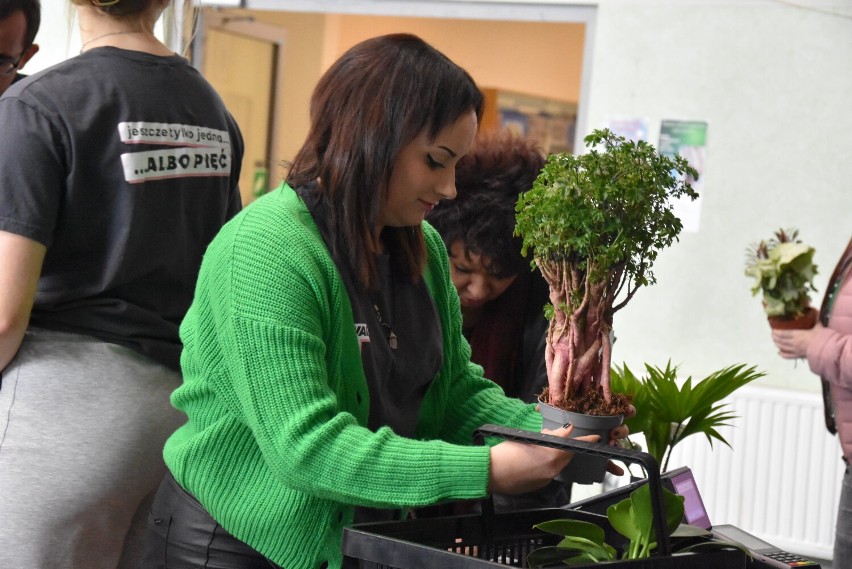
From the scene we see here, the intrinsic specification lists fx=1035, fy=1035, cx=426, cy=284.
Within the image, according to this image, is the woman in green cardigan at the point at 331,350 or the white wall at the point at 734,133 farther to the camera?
the white wall at the point at 734,133

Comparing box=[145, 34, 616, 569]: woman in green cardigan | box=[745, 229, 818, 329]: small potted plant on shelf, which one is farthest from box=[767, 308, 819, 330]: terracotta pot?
box=[145, 34, 616, 569]: woman in green cardigan

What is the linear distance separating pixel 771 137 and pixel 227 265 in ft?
9.77

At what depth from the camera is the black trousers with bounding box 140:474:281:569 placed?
52.6 inches

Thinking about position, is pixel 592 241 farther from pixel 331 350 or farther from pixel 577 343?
pixel 331 350

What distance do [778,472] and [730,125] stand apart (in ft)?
4.17

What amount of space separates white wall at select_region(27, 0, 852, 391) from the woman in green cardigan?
259 cm

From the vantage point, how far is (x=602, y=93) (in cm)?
393

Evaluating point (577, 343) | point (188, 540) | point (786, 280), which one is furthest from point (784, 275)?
point (188, 540)

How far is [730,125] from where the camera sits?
12.4ft

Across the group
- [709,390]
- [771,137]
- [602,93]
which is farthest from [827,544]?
[709,390]

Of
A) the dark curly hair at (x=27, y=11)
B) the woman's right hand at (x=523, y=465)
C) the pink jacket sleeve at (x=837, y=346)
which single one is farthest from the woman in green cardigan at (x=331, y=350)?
the pink jacket sleeve at (x=837, y=346)

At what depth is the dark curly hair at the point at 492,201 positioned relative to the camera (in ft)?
6.52

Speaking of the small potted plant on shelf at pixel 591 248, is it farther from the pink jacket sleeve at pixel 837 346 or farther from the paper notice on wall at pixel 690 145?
the paper notice on wall at pixel 690 145

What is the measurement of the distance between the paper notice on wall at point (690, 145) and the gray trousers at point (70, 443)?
262 centimetres
